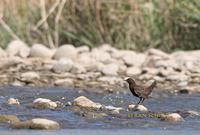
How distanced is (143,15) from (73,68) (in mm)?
2045

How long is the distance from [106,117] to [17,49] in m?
5.26

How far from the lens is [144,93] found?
7012 mm

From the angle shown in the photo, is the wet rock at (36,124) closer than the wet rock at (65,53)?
Yes

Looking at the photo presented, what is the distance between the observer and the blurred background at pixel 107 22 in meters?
11.9

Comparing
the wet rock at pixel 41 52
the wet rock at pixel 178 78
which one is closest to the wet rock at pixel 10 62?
the wet rock at pixel 41 52

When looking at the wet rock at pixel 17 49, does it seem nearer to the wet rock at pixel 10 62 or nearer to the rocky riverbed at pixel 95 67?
the rocky riverbed at pixel 95 67

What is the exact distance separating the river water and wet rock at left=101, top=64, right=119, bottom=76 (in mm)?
1222

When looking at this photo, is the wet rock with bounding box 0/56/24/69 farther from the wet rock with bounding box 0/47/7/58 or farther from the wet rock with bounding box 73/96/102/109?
the wet rock with bounding box 73/96/102/109

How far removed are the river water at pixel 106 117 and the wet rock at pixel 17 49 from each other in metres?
2.38

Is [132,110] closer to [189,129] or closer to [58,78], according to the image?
[189,129]
